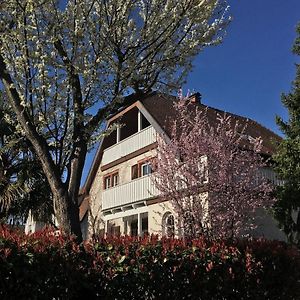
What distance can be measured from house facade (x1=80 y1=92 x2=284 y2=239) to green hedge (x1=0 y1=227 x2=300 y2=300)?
563 inches

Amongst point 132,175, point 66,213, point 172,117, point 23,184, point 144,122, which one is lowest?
point 66,213

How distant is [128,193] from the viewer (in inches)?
1057

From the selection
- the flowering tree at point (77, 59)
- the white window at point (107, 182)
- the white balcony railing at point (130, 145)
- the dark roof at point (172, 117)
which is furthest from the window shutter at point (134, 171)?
the flowering tree at point (77, 59)

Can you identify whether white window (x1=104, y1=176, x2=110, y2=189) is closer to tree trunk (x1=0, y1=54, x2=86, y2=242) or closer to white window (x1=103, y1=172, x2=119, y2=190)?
white window (x1=103, y1=172, x2=119, y2=190)

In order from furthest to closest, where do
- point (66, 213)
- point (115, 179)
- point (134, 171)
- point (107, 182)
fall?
point (107, 182)
point (115, 179)
point (134, 171)
point (66, 213)

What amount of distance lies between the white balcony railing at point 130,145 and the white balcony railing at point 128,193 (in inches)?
80.2

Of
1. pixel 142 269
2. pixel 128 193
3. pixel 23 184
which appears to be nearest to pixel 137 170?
pixel 128 193

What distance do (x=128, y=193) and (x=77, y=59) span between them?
751 inches

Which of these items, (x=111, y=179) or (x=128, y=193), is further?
(x=111, y=179)

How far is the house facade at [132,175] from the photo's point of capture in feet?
81.6

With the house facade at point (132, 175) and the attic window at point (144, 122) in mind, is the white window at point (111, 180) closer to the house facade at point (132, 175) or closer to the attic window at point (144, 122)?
the house facade at point (132, 175)

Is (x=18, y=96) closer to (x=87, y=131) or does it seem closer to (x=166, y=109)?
(x=87, y=131)

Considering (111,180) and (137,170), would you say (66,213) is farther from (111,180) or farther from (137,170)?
(111,180)

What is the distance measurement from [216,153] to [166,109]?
658 inches
